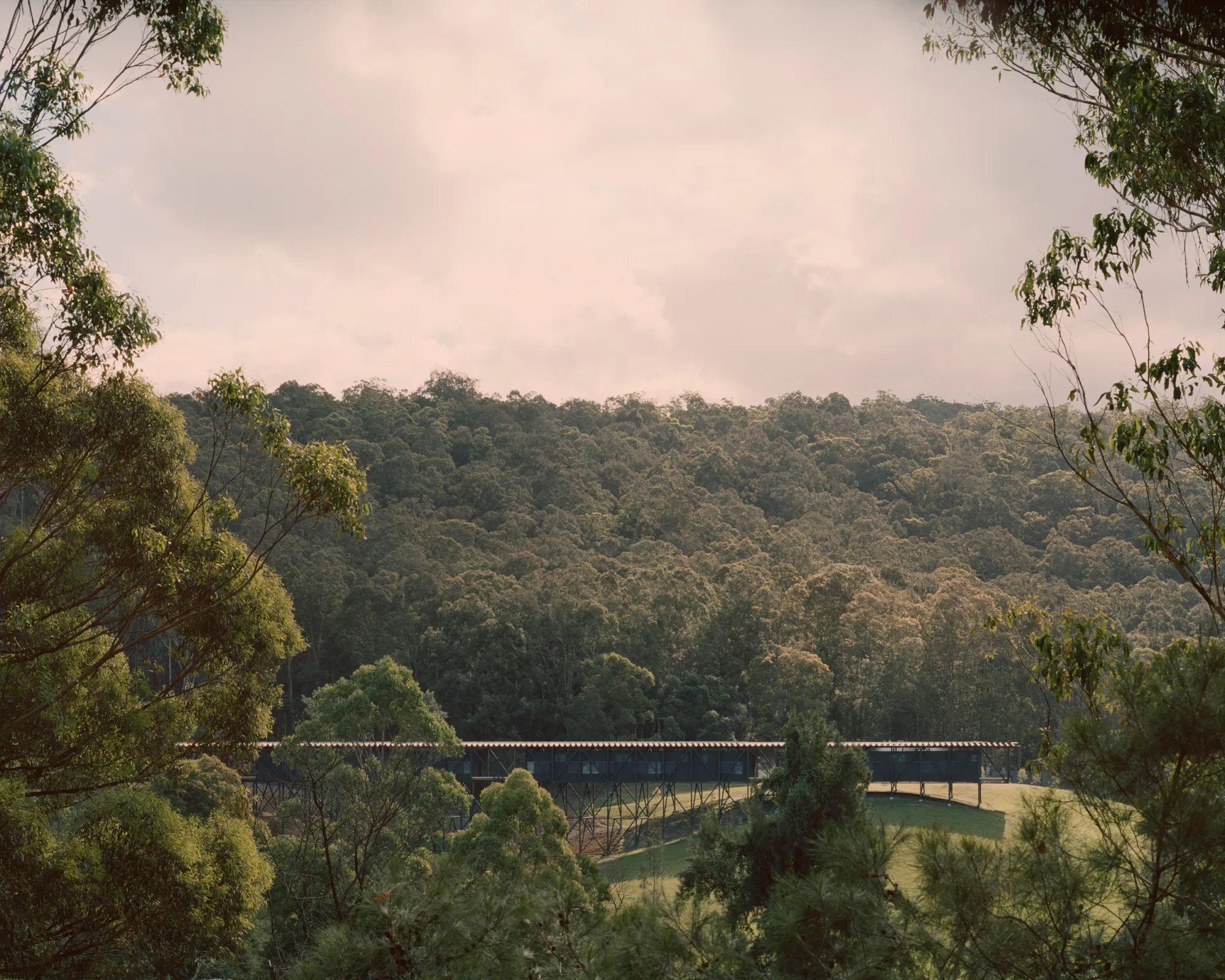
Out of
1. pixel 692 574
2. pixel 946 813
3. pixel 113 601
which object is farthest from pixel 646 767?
pixel 113 601

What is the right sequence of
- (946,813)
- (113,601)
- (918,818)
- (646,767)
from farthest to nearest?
(646,767) < (946,813) < (918,818) < (113,601)

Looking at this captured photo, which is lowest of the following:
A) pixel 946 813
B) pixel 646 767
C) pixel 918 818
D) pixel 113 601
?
pixel 946 813

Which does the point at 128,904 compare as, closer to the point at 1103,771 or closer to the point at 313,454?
the point at 313,454

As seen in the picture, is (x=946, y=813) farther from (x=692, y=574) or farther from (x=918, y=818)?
(x=692, y=574)

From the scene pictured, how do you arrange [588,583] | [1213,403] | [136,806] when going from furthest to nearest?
[588,583] < [136,806] < [1213,403]

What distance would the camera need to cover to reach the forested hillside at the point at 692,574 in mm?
33656

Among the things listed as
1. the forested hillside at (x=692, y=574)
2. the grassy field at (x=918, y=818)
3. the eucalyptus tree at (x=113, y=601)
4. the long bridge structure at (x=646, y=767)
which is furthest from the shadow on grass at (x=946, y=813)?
the eucalyptus tree at (x=113, y=601)

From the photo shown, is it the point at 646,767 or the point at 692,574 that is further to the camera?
the point at 692,574

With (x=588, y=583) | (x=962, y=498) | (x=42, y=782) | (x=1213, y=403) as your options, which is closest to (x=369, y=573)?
(x=588, y=583)

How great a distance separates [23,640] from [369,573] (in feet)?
104

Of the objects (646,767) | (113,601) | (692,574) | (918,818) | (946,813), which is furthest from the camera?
(692,574)

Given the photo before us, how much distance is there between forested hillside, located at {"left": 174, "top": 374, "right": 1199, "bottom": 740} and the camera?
33.7m

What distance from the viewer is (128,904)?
767cm

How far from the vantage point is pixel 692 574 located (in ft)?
122
